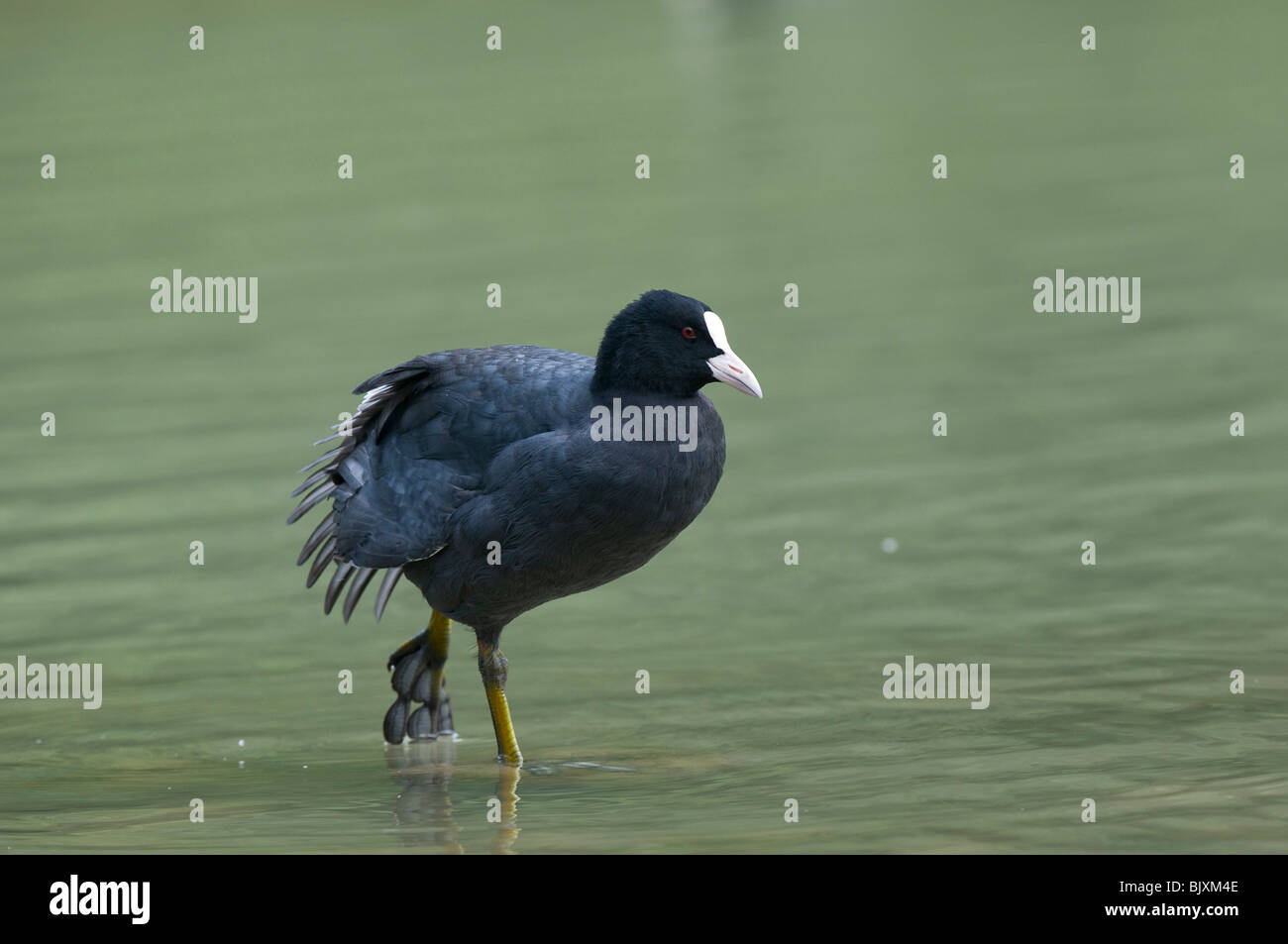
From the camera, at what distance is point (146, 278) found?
61.2 ft

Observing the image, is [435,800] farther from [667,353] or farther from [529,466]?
[667,353]

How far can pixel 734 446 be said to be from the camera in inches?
509

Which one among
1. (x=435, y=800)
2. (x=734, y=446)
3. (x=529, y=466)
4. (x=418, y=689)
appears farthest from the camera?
(x=734, y=446)

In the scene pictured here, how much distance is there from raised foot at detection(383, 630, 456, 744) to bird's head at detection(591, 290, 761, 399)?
1.82m

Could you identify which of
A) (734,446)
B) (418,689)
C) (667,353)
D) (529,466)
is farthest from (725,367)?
(734,446)

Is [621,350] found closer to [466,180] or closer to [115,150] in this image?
[466,180]

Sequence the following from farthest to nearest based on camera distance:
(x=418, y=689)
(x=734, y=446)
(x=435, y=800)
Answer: (x=734, y=446), (x=418, y=689), (x=435, y=800)

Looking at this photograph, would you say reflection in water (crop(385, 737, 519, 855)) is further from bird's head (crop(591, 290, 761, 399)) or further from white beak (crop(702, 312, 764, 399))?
white beak (crop(702, 312, 764, 399))

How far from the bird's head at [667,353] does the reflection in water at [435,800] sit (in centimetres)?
174

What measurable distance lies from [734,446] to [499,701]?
15.3 ft

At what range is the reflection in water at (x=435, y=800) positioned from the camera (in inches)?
301

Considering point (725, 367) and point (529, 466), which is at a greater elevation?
point (725, 367)

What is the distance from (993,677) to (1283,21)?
20.8 metres

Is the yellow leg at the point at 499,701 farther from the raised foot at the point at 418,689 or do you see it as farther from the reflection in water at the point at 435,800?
the raised foot at the point at 418,689
